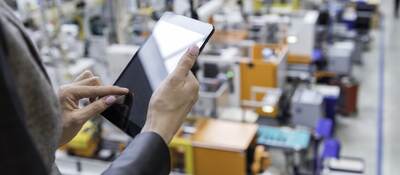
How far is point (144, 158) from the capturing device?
936 millimetres

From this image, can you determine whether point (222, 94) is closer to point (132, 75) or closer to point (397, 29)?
point (132, 75)

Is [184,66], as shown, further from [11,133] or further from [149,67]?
[11,133]

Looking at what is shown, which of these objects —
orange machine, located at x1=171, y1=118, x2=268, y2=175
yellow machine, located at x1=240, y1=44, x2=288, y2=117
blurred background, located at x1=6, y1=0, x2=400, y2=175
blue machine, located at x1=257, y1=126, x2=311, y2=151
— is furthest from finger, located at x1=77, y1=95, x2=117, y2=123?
yellow machine, located at x1=240, y1=44, x2=288, y2=117

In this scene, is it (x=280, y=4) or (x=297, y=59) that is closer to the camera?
(x=297, y=59)

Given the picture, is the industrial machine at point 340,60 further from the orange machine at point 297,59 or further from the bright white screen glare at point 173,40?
the bright white screen glare at point 173,40

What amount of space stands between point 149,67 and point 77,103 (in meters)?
0.22

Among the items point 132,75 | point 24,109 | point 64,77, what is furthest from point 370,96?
point 24,109

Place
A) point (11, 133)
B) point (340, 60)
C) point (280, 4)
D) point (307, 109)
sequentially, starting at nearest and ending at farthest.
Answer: point (11, 133), point (307, 109), point (340, 60), point (280, 4)

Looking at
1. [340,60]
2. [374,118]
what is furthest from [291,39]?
[374,118]

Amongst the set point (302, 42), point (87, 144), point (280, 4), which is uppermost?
point (280, 4)

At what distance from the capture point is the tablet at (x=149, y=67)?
1.24 metres

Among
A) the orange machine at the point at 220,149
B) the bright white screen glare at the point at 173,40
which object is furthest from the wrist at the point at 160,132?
the orange machine at the point at 220,149

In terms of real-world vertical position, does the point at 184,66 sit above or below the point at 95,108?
above

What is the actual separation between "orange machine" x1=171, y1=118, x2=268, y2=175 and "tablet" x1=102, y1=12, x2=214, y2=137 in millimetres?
3260
